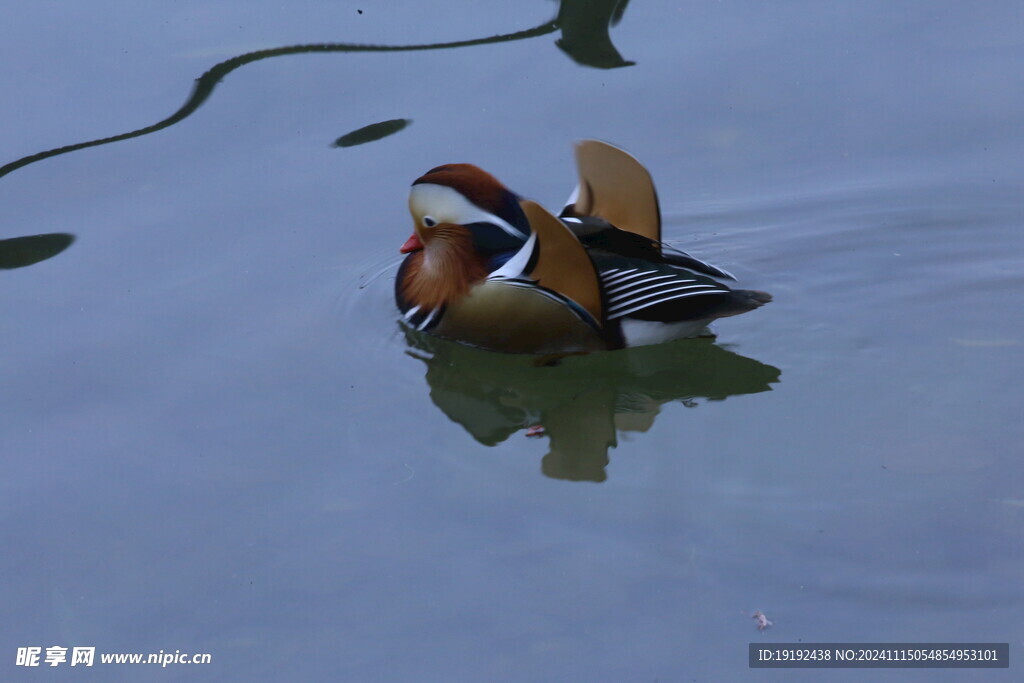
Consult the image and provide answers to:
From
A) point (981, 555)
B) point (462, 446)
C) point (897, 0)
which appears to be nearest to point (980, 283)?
point (981, 555)

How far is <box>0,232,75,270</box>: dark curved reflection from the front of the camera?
21.7ft

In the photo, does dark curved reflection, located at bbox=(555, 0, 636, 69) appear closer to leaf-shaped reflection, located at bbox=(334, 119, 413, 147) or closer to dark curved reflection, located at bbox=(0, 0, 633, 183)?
dark curved reflection, located at bbox=(0, 0, 633, 183)

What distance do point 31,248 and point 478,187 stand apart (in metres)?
2.47

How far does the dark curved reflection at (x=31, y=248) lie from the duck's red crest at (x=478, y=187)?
7.15ft

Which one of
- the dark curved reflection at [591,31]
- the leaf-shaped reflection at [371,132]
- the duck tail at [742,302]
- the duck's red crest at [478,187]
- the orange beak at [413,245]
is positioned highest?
the dark curved reflection at [591,31]

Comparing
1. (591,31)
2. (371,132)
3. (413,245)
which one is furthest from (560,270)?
(591,31)

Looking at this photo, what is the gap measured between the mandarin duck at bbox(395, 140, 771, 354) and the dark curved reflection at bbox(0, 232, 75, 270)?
6.27 ft

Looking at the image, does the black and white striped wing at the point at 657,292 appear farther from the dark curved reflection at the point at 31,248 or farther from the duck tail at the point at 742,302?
the dark curved reflection at the point at 31,248

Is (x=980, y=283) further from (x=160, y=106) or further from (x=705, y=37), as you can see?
(x=160, y=106)

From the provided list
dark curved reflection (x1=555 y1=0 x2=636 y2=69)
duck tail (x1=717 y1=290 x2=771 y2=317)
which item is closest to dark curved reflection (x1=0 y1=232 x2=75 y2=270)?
dark curved reflection (x1=555 y1=0 x2=636 y2=69)

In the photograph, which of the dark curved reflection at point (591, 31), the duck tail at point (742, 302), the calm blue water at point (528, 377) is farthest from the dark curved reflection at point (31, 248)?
the duck tail at point (742, 302)

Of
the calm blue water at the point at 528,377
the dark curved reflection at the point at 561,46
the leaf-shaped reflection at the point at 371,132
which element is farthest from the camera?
the dark curved reflection at the point at 561,46

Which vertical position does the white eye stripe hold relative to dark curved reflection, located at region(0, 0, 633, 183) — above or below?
below

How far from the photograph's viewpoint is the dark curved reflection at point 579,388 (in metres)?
5.20
